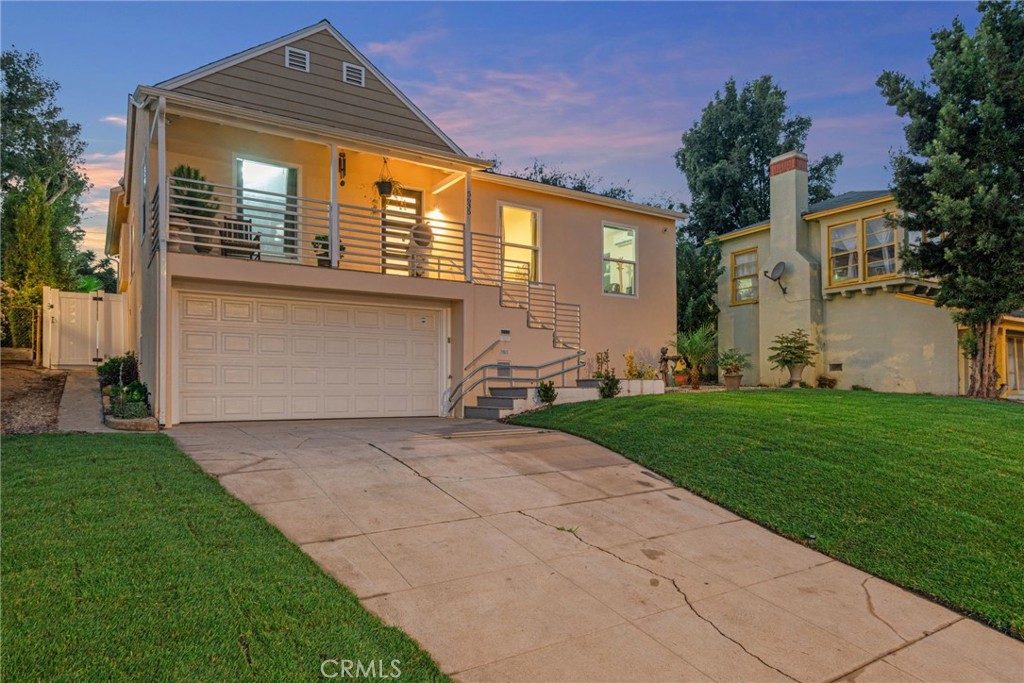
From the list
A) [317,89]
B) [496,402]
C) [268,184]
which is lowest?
[496,402]

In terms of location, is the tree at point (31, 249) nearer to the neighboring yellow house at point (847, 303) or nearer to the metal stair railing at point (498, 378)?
the metal stair railing at point (498, 378)

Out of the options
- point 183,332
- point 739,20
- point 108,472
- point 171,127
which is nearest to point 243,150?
point 171,127

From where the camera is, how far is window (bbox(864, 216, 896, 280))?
16594 mm

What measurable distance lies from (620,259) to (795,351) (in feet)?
20.4

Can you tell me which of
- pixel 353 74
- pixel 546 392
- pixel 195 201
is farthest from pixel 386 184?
pixel 546 392

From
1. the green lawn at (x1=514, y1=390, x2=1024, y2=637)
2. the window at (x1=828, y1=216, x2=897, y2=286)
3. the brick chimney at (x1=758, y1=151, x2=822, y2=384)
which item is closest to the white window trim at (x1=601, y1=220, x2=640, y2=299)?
the green lawn at (x1=514, y1=390, x2=1024, y2=637)

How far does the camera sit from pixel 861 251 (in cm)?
1719

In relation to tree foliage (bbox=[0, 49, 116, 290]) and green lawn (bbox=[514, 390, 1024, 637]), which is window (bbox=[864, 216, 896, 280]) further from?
tree foliage (bbox=[0, 49, 116, 290])

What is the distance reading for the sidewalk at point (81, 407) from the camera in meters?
8.01

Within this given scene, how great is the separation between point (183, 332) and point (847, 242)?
57.2ft

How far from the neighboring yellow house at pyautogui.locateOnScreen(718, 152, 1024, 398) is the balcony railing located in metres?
11.2

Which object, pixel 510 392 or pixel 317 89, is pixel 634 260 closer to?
pixel 510 392

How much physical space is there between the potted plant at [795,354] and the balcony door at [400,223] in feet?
37.2

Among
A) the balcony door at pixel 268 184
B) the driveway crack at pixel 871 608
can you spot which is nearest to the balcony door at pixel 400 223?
the balcony door at pixel 268 184
